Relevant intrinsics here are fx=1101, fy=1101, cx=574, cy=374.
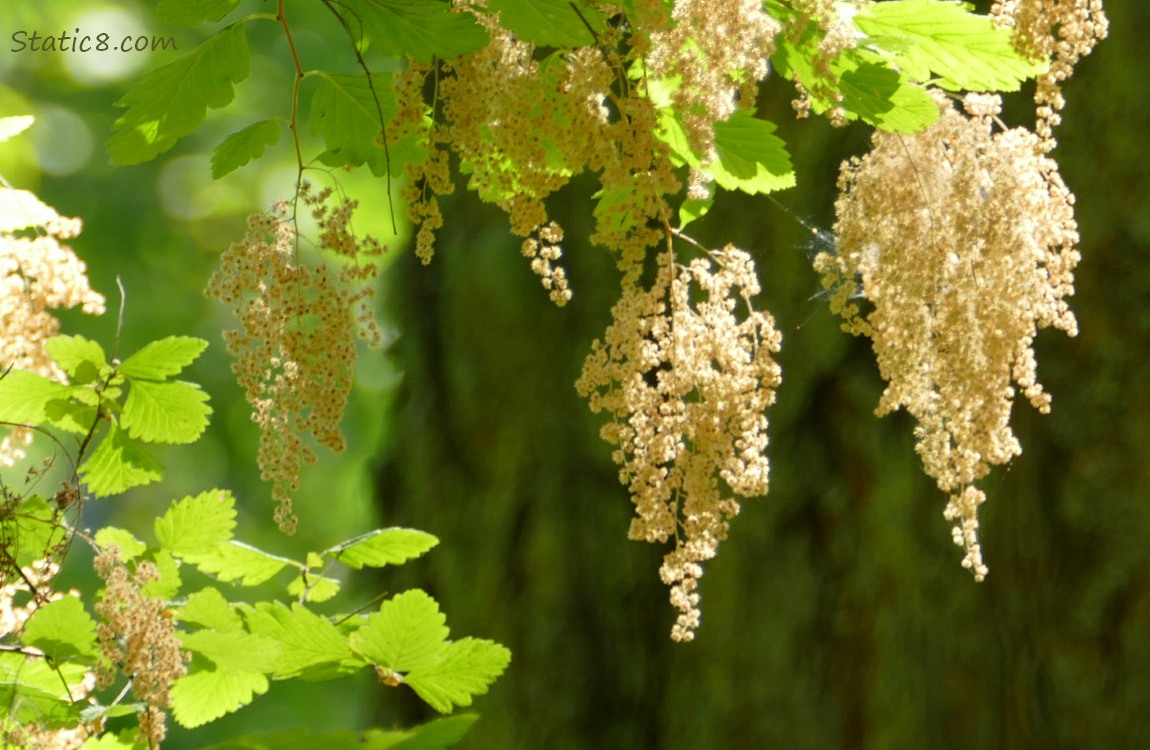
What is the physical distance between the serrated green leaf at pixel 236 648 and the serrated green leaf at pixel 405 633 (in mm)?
101

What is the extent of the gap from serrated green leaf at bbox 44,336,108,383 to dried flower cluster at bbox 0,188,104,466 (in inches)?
0.4

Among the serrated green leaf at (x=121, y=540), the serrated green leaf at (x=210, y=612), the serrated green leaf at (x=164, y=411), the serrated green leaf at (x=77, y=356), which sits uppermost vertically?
the serrated green leaf at (x=77, y=356)

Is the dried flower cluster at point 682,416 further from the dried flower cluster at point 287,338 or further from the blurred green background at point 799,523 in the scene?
the blurred green background at point 799,523

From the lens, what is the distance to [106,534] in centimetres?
148

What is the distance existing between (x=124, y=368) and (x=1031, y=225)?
3.51ft

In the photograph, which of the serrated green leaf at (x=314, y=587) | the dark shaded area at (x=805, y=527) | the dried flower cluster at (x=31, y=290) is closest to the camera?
the dried flower cluster at (x=31, y=290)

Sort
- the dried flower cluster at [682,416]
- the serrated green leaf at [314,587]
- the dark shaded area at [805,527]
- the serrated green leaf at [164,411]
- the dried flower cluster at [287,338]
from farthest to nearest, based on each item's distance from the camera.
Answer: the dark shaded area at [805,527] < the serrated green leaf at [314,587] < the serrated green leaf at [164,411] < the dried flower cluster at [682,416] < the dried flower cluster at [287,338]

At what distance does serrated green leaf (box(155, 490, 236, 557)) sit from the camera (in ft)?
4.82

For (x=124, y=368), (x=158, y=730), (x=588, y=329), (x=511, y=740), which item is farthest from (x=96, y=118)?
(x=158, y=730)

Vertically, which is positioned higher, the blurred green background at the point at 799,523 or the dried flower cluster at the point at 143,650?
the dried flower cluster at the point at 143,650

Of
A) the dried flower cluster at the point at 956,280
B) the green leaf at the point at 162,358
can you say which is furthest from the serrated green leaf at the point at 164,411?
the dried flower cluster at the point at 956,280

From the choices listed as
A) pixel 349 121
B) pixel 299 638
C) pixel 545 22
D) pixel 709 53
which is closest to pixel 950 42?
pixel 709 53

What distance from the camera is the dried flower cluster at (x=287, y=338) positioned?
1021mm

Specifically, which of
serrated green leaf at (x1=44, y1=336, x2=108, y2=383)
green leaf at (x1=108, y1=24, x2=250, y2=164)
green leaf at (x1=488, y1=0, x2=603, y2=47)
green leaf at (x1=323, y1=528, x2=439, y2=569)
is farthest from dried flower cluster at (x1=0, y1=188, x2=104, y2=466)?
green leaf at (x1=488, y1=0, x2=603, y2=47)
